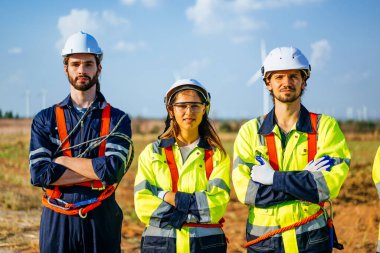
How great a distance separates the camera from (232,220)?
15.8 meters

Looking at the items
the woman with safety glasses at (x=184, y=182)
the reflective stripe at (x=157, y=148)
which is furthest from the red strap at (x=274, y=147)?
the reflective stripe at (x=157, y=148)

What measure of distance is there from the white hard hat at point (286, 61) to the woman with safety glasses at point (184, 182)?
0.71 metres

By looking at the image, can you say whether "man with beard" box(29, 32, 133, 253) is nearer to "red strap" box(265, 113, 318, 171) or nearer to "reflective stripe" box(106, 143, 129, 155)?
"reflective stripe" box(106, 143, 129, 155)

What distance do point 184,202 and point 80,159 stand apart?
3.94 feet

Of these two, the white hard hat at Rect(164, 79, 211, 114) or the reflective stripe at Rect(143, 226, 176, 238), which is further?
the white hard hat at Rect(164, 79, 211, 114)

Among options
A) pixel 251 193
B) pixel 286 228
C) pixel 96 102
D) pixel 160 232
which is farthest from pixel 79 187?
pixel 286 228

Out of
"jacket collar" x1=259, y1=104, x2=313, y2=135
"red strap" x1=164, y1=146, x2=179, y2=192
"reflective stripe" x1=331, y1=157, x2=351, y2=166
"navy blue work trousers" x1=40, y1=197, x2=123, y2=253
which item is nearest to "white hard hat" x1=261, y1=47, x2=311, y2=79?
"jacket collar" x1=259, y1=104, x2=313, y2=135

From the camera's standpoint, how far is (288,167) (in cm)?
499

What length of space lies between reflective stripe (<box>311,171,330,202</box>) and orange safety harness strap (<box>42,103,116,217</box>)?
6.88 ft

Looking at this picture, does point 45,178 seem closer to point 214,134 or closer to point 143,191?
point 143,191

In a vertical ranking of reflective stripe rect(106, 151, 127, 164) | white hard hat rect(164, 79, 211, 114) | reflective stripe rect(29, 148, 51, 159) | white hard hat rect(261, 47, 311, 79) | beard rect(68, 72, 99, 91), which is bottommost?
reflective stripe rect(106, 151, 127, 164)

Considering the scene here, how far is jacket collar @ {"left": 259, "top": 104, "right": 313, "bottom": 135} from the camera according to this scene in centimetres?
506

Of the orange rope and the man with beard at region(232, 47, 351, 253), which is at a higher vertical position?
the man with beard at region(232, 47, 351, 253)

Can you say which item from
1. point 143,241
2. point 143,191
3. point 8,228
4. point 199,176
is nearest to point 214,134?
point 199,176
